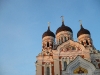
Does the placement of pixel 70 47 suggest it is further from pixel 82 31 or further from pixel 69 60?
pixel 82 31

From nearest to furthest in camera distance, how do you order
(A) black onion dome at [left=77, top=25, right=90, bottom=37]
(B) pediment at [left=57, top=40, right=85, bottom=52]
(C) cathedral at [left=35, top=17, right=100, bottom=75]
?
(C) cathedral at [left=35, top=17, right=100, bottom=75], (B) pediment at [left=57, top=40, right=85, bottom=52], (A) black onion dome at [left=77, top=25, right=90, bottom=37]

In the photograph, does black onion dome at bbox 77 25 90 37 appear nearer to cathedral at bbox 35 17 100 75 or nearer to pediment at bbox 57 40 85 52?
cathedral at bbox 35 17 100 75

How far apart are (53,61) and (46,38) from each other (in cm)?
604

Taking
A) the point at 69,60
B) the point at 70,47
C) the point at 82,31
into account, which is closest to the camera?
the point at 69,60

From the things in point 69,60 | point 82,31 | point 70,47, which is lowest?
point 69,60

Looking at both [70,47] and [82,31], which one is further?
[82,31]

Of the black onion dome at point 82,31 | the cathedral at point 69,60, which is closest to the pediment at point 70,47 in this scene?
the cathedral at point 69,60

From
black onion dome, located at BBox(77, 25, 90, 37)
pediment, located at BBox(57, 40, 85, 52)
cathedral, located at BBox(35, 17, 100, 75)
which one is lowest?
cathedral, located at BBox(35, 17, 100, 75)

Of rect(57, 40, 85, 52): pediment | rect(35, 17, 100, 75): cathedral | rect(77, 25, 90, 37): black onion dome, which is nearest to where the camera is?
rect(35, 17, 100, 75): cathedral

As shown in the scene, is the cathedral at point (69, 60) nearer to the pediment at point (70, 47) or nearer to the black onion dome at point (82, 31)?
the pediment at point (70, 47)

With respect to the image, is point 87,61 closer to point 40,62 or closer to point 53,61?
point 53,61

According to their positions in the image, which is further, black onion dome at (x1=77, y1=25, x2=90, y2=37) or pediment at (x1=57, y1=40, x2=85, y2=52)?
black onion dome at (x1=77, y1=25, x2=90, y2=37)

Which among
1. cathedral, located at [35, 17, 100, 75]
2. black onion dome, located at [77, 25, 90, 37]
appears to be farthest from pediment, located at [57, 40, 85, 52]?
→ black onion dome, located at [77, 25, 90, 37]

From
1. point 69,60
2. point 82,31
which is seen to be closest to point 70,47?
point 69,60
